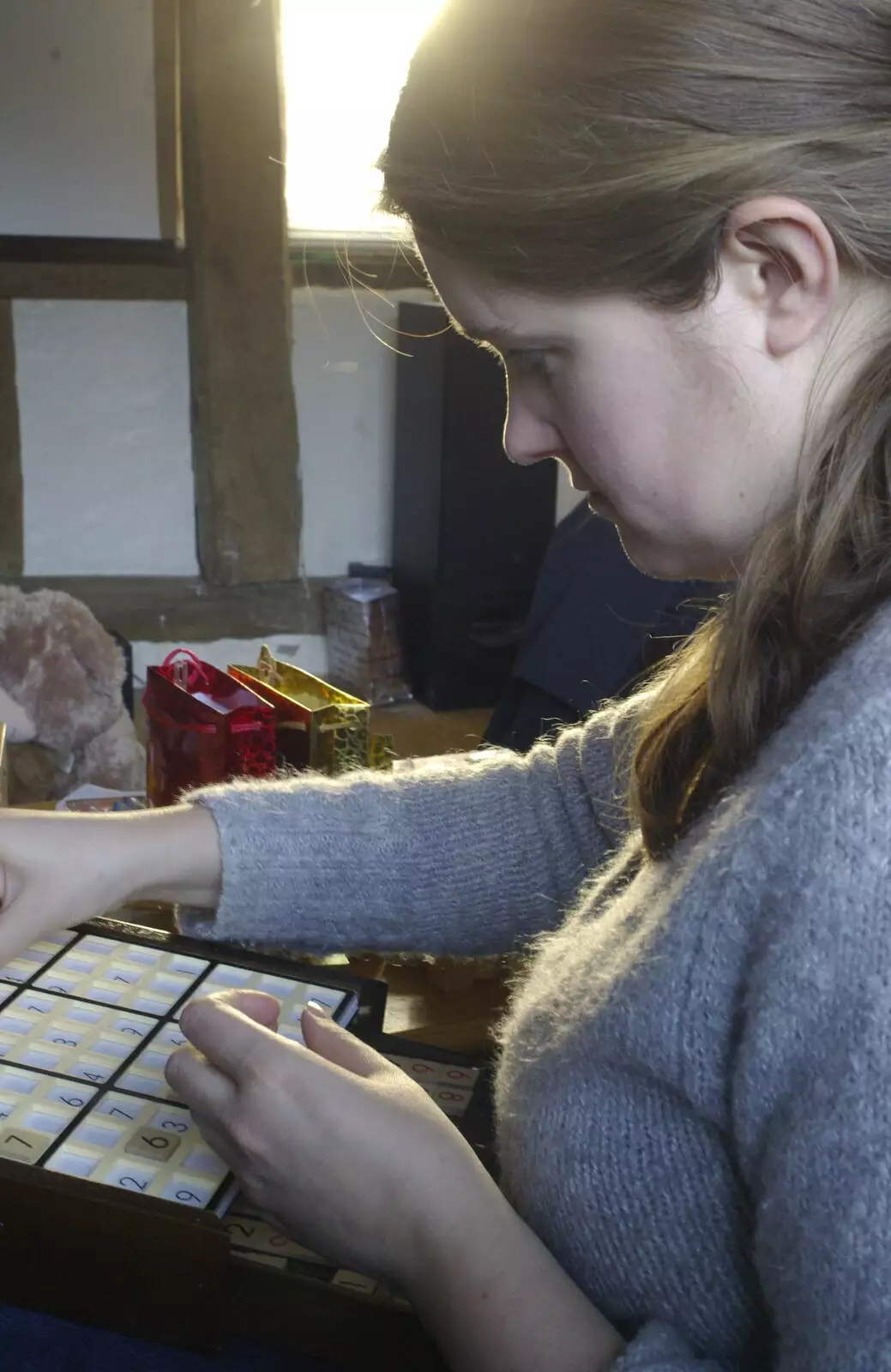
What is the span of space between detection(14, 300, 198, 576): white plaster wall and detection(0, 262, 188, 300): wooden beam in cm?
2

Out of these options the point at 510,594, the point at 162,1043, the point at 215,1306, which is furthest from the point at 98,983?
the point at 510,594

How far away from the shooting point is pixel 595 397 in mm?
538

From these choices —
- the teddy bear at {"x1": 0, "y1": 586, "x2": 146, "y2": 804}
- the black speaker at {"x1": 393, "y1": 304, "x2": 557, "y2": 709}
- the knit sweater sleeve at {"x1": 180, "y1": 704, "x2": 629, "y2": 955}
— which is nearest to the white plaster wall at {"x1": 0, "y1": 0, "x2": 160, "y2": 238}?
the black speaker at {"x1": 393, "y1": 304, "x2": 557, "y2": 709}

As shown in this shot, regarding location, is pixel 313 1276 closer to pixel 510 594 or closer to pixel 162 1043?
pixel 162 1043

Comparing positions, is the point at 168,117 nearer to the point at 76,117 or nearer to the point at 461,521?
the point at 76,117

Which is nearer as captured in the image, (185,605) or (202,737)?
(202,737)

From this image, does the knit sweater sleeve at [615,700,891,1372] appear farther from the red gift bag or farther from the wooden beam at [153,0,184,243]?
the wooden beam at [153,0,184,243]

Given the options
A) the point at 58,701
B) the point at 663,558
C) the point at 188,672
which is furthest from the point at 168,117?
the point at 663,558

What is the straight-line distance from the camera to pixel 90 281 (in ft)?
7.48

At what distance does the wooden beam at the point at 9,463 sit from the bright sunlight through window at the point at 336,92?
0.60m

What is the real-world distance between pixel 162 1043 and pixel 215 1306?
0.14m

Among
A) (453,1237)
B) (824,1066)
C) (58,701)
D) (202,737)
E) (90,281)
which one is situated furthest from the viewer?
(90,281)

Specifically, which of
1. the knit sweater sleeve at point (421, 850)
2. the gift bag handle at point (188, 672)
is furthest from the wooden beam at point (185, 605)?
the knit sweater sleeve at point (421, 850)

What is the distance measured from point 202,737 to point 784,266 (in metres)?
0.59
